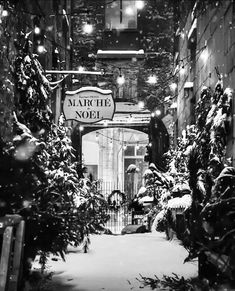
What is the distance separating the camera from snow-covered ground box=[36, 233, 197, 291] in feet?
21.9

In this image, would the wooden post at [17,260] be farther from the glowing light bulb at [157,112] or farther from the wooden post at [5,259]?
the glowing light bulb at [157,112]

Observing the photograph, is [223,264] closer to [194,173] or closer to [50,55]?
[194,173]

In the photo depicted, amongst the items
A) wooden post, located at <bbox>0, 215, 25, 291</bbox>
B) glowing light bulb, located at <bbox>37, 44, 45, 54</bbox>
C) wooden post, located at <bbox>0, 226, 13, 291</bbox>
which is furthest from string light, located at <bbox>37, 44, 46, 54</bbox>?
wooden post, located at <bbox>0, 226, 13, 291</bbox>

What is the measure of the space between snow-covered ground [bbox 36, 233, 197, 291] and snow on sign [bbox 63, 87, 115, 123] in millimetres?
3088

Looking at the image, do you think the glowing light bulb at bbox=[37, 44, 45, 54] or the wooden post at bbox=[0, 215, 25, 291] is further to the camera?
the glowing light bulb at bbox=[37, 44, 45, 54]

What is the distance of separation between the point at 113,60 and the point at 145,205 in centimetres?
706

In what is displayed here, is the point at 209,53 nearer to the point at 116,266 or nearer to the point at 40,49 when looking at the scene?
the point at 40,49

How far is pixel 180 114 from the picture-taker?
60.3 feet

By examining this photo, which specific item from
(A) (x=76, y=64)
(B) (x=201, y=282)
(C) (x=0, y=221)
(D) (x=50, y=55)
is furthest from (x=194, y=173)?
(A) (x=76, y=64)

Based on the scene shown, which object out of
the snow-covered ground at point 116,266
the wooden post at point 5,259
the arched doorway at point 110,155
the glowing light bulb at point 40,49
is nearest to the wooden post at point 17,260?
the wooden post at point 5,259

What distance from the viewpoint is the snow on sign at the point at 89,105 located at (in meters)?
12.1

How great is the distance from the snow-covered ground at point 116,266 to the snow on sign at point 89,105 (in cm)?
309

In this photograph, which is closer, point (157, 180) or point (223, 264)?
point (223, 264)

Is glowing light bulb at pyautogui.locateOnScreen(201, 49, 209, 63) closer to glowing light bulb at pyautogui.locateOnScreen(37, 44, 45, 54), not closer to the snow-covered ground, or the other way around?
glowing light bulb at pyautogui.locateOnScreen(37, 44, 45, 54)
